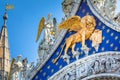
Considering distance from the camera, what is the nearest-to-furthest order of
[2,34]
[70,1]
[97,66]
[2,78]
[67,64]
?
[97,66] → [67,64] → [70,1] → [2,78] → [2,34]

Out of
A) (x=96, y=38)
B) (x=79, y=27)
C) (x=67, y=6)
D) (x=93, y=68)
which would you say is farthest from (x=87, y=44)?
(x=67, y=6)

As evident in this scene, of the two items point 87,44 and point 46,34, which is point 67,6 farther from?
point 87,44

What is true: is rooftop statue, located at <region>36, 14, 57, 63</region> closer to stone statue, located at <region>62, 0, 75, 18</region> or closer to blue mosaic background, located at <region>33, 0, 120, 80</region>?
blue mosaic background, located at <region>33, 0, 120, 80</region>

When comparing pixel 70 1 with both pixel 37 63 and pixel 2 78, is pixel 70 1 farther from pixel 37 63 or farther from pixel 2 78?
pixel 2 78

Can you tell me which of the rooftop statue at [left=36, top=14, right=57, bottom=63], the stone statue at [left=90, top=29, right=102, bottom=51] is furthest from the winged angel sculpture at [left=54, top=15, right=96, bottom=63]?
the rooftop statue at [left=36, top=14, right=57, bottom=63]

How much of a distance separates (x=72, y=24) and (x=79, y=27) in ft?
0.89

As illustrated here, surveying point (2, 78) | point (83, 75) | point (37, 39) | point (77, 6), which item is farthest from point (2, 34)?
point (83, 75)

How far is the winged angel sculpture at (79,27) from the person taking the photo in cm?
1134

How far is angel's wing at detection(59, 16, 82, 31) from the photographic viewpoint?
11.7 m

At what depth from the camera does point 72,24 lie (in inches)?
466

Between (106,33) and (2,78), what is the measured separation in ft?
19.2

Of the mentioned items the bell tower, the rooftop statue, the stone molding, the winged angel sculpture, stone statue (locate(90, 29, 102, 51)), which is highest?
the bell tower

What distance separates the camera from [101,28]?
11125mm

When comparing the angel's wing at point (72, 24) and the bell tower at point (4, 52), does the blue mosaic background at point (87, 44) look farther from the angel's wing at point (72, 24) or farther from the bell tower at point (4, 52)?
the bell tower at point (4, 52)
